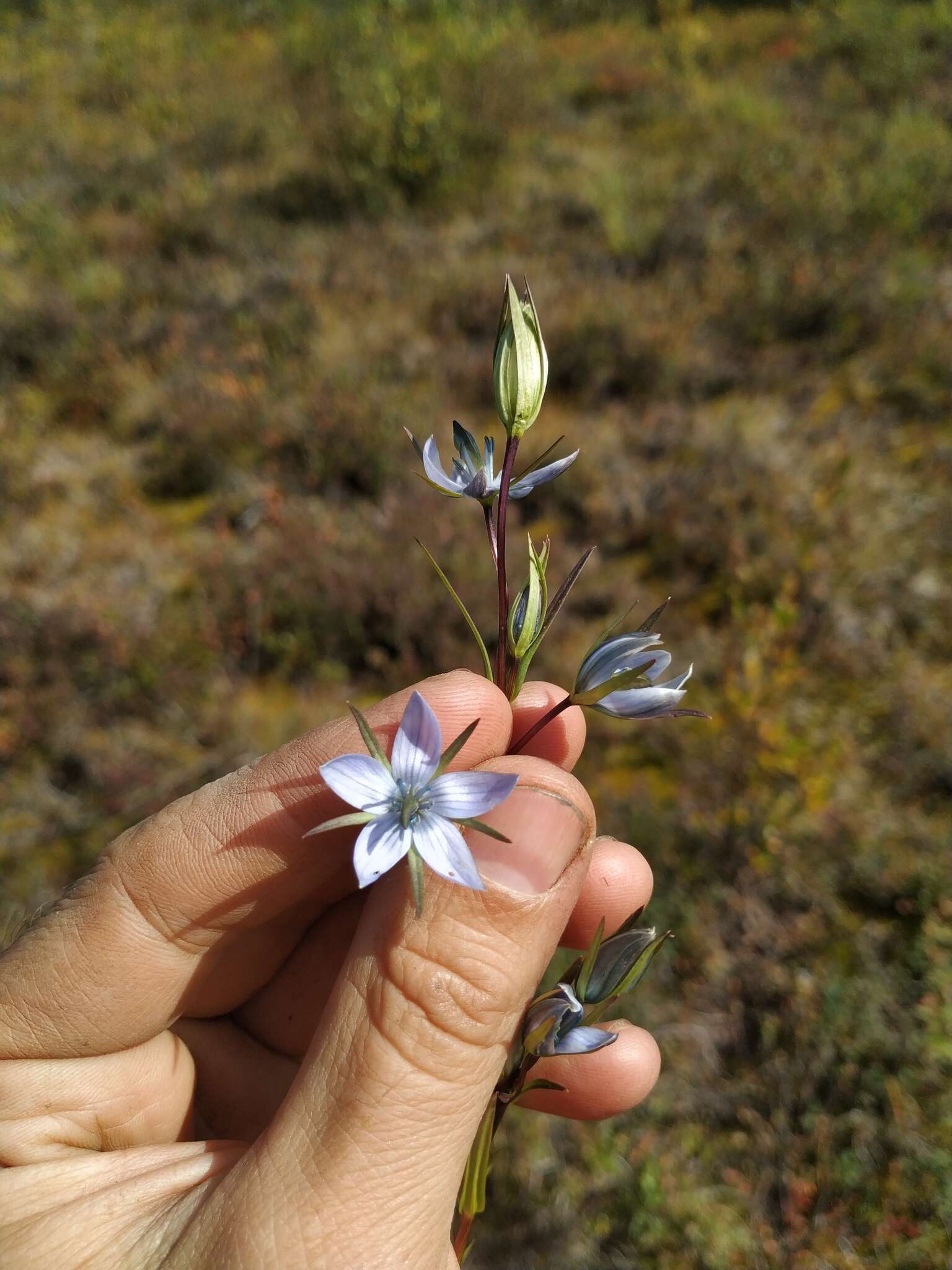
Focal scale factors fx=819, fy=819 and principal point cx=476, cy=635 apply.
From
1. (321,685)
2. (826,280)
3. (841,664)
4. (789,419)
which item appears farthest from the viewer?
(826,280)

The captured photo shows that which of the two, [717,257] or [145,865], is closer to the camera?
[145,865]

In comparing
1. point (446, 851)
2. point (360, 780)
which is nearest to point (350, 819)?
point (360, 780)

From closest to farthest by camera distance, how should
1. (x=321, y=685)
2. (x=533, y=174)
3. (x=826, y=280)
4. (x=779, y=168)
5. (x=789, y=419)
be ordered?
1. (x=321, y=685)
2. (x=789, y=419)
3. (x=826, y=280)
4. (x=779, y=168)
5. (x=533, y=174)

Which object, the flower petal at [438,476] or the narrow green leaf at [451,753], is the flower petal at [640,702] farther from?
the flower petal at [438,476]

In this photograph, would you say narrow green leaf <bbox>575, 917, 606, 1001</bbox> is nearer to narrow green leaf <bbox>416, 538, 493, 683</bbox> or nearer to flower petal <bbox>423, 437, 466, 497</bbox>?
narrow green leaf <bbox>416, 538, 493, 683</bbox>

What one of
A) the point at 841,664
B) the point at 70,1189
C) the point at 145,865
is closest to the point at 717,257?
the point at 841,664

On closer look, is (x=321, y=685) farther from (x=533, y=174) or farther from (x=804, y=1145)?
(x=533, y=174)

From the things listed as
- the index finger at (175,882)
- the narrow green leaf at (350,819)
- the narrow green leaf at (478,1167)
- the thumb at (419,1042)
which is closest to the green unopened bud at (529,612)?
the index finger at (175,882)
